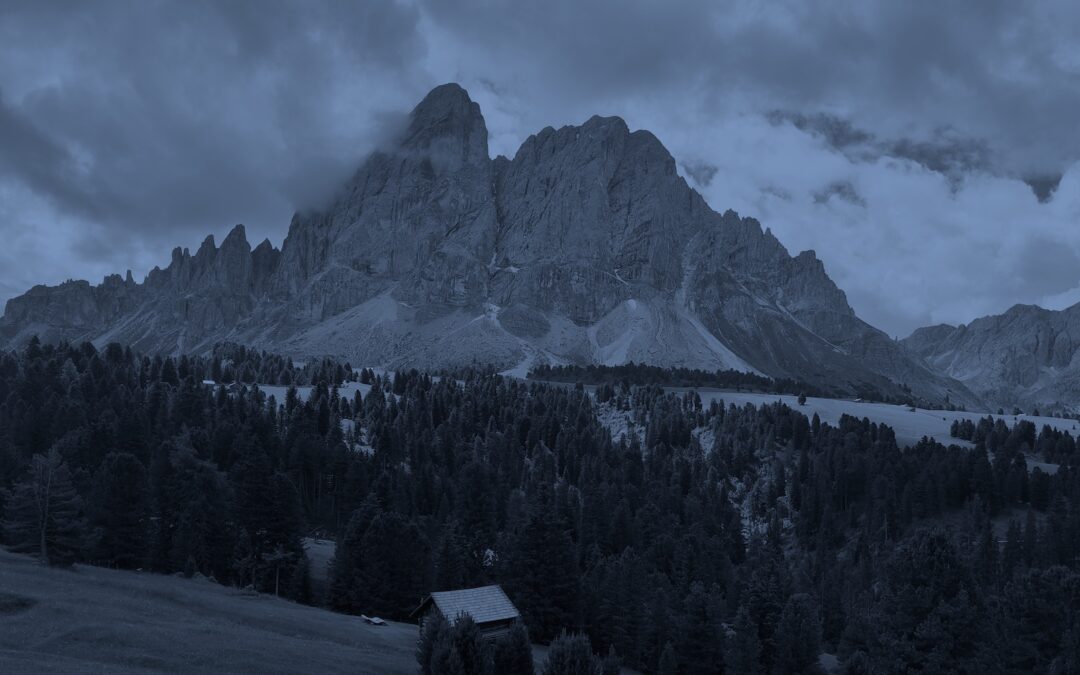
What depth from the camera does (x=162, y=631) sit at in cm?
3853

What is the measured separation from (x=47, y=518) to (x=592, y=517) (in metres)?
64.0

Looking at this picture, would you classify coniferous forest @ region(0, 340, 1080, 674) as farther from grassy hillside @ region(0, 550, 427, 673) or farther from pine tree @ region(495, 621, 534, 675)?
grassy hillside @ region(0, 550, 427, 673)

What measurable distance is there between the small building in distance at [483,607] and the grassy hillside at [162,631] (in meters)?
3.32

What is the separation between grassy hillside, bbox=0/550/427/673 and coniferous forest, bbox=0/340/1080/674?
8400 mm

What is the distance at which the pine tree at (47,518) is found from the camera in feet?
177

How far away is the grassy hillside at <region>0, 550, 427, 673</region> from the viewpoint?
33969 mm

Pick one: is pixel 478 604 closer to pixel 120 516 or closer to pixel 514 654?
pixel 514 654

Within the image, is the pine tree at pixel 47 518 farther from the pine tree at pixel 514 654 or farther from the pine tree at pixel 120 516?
the pine tree at pixel 514 654

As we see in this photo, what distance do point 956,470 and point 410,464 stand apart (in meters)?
102

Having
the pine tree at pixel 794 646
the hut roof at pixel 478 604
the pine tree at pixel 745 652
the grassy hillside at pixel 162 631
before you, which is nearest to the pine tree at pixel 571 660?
the grassy hillside at pixel 162 631

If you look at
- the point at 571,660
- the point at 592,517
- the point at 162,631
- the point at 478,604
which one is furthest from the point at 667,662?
the point at 592,517

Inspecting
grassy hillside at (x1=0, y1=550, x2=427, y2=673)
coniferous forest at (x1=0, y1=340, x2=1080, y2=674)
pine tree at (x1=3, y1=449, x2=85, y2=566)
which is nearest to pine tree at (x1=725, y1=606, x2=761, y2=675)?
coniferous forest at (x1=0, y1=340, x2=1080, y2=674)

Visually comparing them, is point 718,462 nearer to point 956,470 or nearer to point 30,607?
point 956,470

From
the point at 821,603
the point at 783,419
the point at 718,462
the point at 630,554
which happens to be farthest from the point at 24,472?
the point at 783,419
